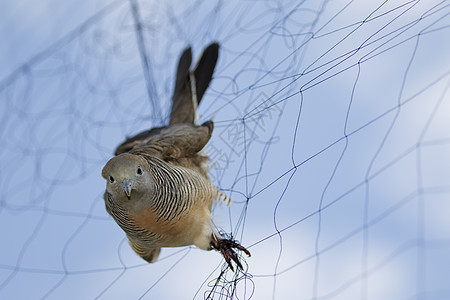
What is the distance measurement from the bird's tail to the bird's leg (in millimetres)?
515

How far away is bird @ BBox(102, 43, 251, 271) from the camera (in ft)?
4.83

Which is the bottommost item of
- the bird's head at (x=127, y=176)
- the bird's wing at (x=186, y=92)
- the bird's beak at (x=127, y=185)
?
the bird's beak at (x=127, y=185)

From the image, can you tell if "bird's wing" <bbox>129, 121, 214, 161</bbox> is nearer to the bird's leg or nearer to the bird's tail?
the bird's tail

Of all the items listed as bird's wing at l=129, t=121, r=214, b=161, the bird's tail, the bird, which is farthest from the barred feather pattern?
the bird's tail

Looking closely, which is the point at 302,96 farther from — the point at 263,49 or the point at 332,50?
the point at 263,49

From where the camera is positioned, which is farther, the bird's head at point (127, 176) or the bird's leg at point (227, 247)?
the bird's leg at point (227, 247)

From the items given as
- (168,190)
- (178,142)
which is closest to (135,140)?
(178,142)

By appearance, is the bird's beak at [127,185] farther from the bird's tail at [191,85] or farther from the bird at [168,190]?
the bird's tail at [191,85]

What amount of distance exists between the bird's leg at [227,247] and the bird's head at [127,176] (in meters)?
0.30

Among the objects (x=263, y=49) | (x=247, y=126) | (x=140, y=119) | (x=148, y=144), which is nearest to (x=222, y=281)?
(x=247, y=126)

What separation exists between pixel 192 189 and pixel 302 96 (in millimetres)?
438

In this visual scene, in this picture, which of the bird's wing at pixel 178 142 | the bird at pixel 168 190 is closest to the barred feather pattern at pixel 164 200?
the bird at pixel 168 190

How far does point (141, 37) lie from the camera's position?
209cm

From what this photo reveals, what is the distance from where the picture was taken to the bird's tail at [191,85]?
2070 mm
